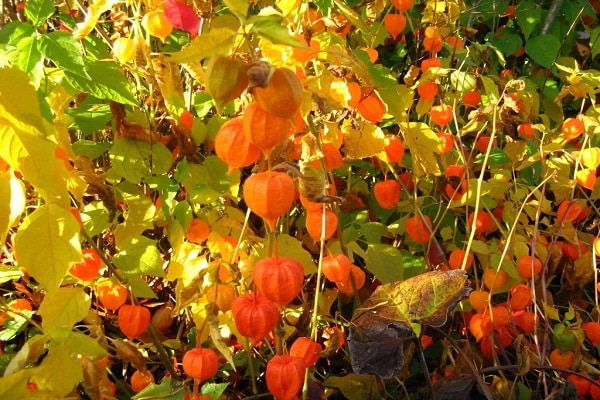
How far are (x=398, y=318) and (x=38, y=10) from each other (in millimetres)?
705

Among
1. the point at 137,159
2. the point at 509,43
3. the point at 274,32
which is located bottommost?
the point at 509,43

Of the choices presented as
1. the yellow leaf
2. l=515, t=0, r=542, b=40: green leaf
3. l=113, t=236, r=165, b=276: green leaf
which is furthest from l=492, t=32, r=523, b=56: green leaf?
l=113, t=236, r=165, b=276: green leaf

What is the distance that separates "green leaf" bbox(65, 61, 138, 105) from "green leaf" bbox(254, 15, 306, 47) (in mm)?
478

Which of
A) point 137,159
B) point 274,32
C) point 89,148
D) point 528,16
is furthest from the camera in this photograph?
point 528,16

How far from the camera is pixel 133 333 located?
41.8 inches

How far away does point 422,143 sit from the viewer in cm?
139

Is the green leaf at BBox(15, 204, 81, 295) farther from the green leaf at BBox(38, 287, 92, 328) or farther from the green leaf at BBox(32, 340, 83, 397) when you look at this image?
the green leaf at BBox(38, 287, 92, 328)

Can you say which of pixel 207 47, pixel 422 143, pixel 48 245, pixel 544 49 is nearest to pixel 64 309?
pixel 48 245

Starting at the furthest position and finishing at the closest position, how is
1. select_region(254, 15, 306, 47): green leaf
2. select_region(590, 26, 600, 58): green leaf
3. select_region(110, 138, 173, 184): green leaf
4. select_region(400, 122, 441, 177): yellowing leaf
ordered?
select_region(590, 26, 600, 58): green leaf
select_region(400, 122, 441, 177): yellowing leaf
select_region(110, 138, 173, 184): green leaf
select_region(254, 15, 306, 47): green leaf

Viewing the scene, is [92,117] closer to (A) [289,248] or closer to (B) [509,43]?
(A) [289,248]

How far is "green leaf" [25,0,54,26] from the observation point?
971mm

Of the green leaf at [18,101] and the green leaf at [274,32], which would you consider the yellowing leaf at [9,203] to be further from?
the green leaf at [274,32]

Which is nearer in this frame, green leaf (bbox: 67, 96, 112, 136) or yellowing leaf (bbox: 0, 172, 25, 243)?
yellowing leaf (bbox: 0, 172, 25, 243)

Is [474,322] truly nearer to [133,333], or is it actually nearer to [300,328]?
[300,328]
